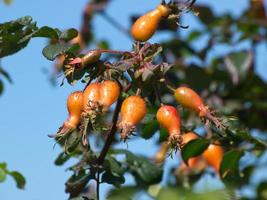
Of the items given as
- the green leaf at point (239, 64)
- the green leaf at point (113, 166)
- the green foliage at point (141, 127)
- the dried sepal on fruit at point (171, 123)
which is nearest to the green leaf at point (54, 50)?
the green foliage at point (141, 127)

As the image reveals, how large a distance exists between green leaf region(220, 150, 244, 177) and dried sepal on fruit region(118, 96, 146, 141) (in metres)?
0.69

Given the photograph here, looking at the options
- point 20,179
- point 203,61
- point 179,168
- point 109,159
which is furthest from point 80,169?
point 203,61

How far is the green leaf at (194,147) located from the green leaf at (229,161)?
0.10m

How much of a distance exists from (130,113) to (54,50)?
13.3 inches

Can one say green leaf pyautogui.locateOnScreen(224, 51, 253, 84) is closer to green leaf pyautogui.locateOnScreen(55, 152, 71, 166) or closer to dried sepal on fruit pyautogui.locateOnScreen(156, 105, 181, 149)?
green leaf pyautogui.locateOnScreen(55, 152, 71, 166)

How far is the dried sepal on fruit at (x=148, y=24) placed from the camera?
231cm

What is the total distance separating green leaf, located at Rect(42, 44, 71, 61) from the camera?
7.22 ft

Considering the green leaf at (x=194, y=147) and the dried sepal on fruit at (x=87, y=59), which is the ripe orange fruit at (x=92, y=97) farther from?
the green leaf at (x=194, y=147)

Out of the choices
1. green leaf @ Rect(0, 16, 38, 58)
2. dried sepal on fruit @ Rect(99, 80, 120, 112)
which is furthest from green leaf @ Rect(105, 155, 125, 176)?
green leaf @ Rect(0, 16, 38, 58)

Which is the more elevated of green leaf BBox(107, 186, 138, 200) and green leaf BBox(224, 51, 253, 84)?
green leaf BBox(107, 186, 138, 200)

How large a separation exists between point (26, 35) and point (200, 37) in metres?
3.33

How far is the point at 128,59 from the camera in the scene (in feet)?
7.18

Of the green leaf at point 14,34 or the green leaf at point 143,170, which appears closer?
the green leaf at point 14,34

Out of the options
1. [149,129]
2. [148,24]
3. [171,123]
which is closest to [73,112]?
[171,123]
